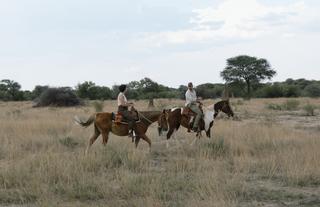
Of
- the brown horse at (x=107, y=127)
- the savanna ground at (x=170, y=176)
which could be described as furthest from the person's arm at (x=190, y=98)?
the brown horse at (x=107, y=127)

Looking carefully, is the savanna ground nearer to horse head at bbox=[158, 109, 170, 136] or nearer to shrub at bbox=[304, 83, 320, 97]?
horse head at bbox=[158, 109, 170, 136]

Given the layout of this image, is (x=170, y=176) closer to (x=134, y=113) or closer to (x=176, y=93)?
(x=134, y=113)

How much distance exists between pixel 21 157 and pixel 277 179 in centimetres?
629

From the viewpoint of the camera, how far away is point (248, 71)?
2648 inches

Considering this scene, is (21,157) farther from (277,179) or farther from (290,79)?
(290,79)

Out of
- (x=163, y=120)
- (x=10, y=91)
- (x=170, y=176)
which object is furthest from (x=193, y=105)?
(x=10, y=91)

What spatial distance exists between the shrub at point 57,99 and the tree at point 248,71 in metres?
26.1

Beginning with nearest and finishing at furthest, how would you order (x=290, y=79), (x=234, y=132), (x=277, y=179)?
1. (x=277, y=179)
2. (x=234, y=132)
3. (x=290, y=79)

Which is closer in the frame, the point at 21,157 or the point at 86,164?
the point at 86,164

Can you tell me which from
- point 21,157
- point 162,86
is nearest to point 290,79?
point 162,86

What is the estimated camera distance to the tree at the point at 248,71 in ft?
220

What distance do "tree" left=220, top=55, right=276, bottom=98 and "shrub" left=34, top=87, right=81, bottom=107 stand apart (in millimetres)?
26078

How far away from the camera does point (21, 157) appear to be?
12.4m

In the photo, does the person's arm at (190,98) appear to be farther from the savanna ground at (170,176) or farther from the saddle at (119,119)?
the saddle at (119,119)
